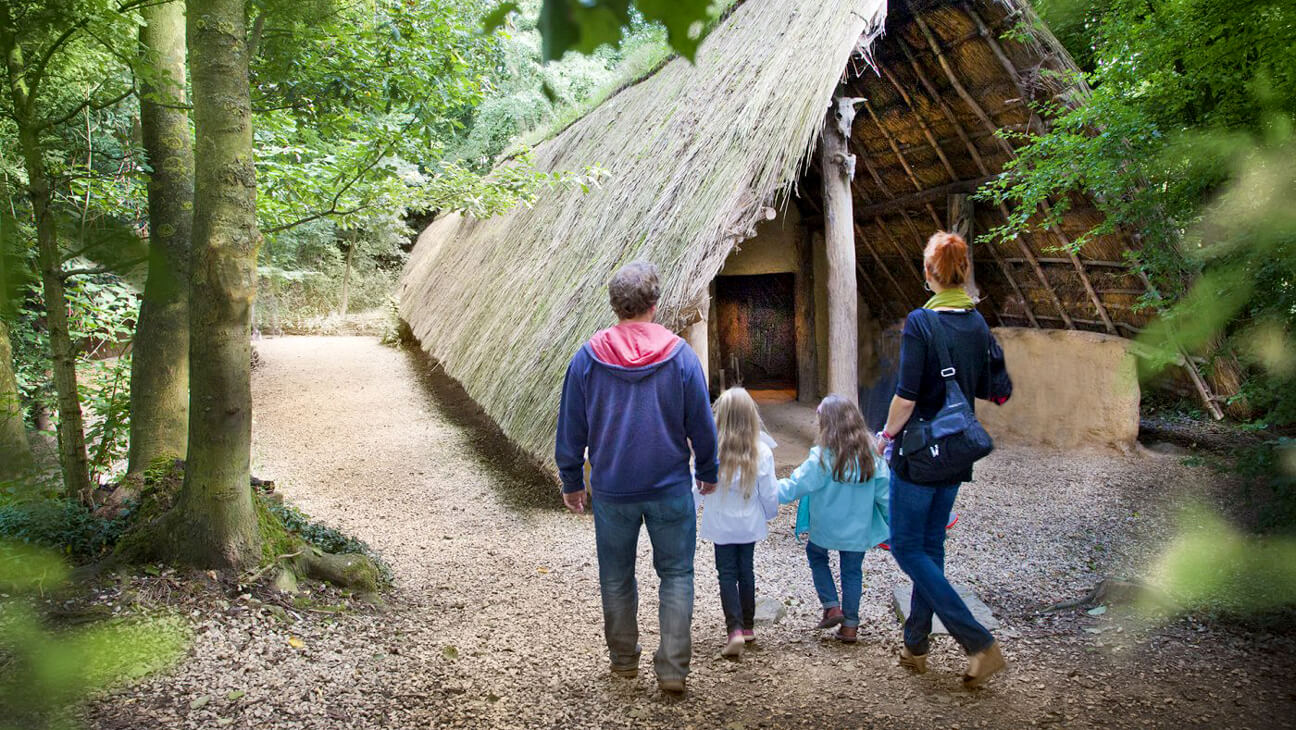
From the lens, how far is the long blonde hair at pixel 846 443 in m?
2.97

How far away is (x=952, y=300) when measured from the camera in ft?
Result: 8.43

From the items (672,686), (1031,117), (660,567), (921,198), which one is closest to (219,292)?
(660,567)

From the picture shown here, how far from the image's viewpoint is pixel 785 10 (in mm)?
6441

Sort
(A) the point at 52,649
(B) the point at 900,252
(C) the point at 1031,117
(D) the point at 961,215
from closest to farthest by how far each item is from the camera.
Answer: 1. (A) the point at 52,649
2. (C) the point at 1031,117
3. (D) the point at 961,215
4. (B) the point at 900,252

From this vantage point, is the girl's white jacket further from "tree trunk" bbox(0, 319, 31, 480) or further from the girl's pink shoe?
"tree trunk" bbox(0, 319, 31, 480)

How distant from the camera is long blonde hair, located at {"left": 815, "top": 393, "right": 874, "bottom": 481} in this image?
9.75 feet

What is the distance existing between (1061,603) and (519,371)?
3.74 metres

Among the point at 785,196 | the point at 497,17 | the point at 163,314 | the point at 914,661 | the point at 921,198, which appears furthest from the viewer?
the point at 921,198

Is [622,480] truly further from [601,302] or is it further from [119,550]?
[601,302]

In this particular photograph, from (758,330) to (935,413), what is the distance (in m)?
6.69

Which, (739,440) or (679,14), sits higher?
(679,14)

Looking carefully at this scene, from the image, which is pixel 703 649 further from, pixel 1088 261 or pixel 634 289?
pixel 1088 261

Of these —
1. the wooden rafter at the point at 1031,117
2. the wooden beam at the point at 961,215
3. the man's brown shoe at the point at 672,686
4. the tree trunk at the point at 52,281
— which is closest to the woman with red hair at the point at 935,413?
the man's brown shoe at the point at 672,686

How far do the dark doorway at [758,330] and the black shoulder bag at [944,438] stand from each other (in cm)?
649
